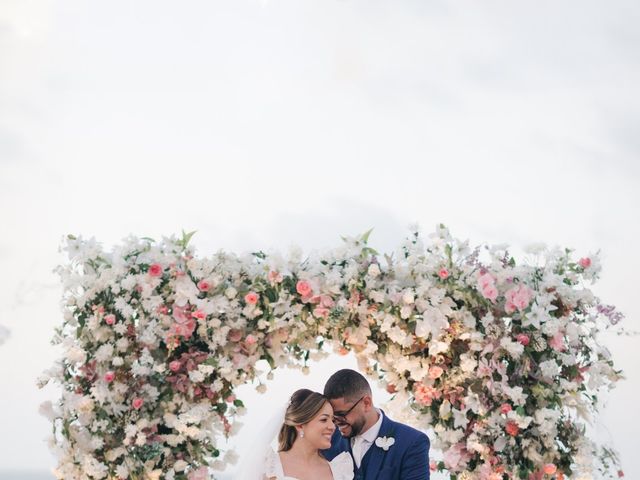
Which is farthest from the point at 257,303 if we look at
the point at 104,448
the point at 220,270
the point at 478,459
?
the point at 478,459

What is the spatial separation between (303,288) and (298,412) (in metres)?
1.01

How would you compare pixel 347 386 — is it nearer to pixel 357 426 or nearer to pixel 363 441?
pixel 357 426

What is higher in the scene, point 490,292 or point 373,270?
point 373,270

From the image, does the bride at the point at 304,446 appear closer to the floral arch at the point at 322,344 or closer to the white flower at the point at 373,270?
the floral arch at the point at 322,344

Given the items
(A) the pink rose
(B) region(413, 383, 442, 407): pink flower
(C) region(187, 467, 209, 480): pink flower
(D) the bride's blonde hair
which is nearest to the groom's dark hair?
(D) the bride's blonde hair

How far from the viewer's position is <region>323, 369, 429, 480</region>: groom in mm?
6883

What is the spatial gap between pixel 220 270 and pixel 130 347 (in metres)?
0.97

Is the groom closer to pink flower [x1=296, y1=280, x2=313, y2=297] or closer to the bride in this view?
the bride

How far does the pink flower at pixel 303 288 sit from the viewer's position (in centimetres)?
686

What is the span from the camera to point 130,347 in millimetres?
6812

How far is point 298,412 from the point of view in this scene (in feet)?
22.3

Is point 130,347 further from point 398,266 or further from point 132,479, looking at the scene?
point 398,266

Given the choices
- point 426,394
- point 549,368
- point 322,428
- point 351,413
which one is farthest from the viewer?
point 426,394

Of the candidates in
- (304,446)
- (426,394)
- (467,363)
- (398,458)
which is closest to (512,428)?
(467,363)
